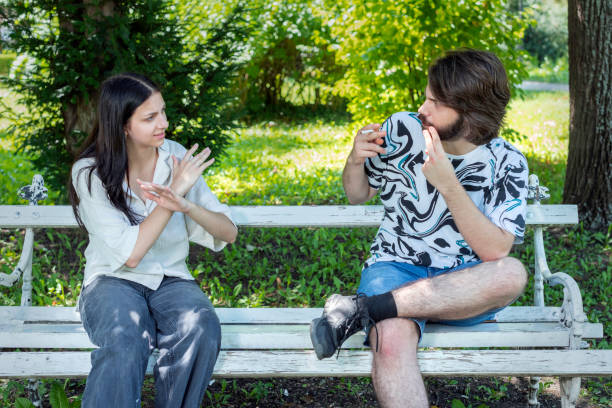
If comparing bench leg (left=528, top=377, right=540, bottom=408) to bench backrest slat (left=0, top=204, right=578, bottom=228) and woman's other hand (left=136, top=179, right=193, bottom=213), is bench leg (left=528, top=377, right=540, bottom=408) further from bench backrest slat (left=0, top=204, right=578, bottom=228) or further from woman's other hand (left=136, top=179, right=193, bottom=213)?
woman's other hand (left=136, top=179, right=193, bottom=213)

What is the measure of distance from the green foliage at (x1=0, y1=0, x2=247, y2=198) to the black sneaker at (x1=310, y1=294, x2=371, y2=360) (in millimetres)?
2542

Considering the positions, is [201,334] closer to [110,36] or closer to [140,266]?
[140,266]

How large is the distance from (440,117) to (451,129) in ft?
0.25

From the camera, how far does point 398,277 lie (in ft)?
9.08

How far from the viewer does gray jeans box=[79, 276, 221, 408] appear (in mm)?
2248

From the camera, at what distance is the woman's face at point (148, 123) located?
2688mm

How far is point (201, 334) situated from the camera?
7.93 ft

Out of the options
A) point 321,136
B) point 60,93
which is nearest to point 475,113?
point 60,93

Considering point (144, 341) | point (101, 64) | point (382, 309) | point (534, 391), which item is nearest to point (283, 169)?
point (101, 64)

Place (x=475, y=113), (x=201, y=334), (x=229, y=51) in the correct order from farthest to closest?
1. (x=229, y=51)
2. (x=475, y=113)
3. (x=201, y=334)

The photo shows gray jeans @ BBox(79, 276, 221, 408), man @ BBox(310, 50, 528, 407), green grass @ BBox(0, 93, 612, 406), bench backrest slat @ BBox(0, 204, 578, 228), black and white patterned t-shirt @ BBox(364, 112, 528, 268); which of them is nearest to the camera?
gray jeans @ BBox(79, 276, 221, 408)

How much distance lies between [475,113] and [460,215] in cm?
46

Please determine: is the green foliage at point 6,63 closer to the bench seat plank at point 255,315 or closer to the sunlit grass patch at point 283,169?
the sunlit grass patch at point 283,169

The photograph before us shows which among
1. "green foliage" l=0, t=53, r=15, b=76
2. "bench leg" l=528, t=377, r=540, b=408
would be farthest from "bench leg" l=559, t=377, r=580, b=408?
"green foliage" l=0, t=53, r=15, b=76
